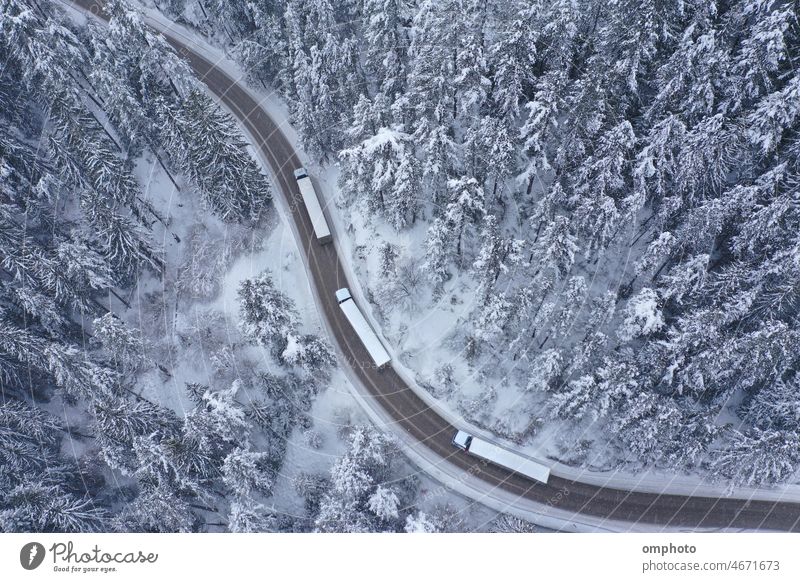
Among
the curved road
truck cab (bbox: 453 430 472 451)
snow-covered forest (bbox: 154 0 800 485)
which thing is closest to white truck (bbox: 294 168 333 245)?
the curved road

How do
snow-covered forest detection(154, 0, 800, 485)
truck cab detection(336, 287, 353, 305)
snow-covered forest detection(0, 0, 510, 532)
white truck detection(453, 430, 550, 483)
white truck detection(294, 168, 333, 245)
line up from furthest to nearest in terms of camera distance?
white truck detection(294, 168, 333, 245) < truck cab detection(336, 287, 353, 305) < white truck detection(453, 430, 550, 483) < snow-covered forest detection(0, 0, 510, 532) < snow-covered forest detection(154, 0, 800, 485)

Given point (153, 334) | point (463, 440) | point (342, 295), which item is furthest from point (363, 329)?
point (153, 334)

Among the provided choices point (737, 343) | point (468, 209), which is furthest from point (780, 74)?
point (468, 209)

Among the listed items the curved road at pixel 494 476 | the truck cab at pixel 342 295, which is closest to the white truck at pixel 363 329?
the truck cab at pixel 342 295

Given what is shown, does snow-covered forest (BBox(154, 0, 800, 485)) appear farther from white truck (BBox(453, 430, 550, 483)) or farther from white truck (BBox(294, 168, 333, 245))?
white truck (BBox(294, 168, 333, 245))

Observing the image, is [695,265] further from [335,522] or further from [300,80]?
[300,80]

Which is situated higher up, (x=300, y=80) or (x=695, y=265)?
(x=300, y=80)

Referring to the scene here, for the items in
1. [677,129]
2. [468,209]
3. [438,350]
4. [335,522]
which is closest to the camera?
[335,522]

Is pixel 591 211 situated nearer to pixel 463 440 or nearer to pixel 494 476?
pixel 463 440
